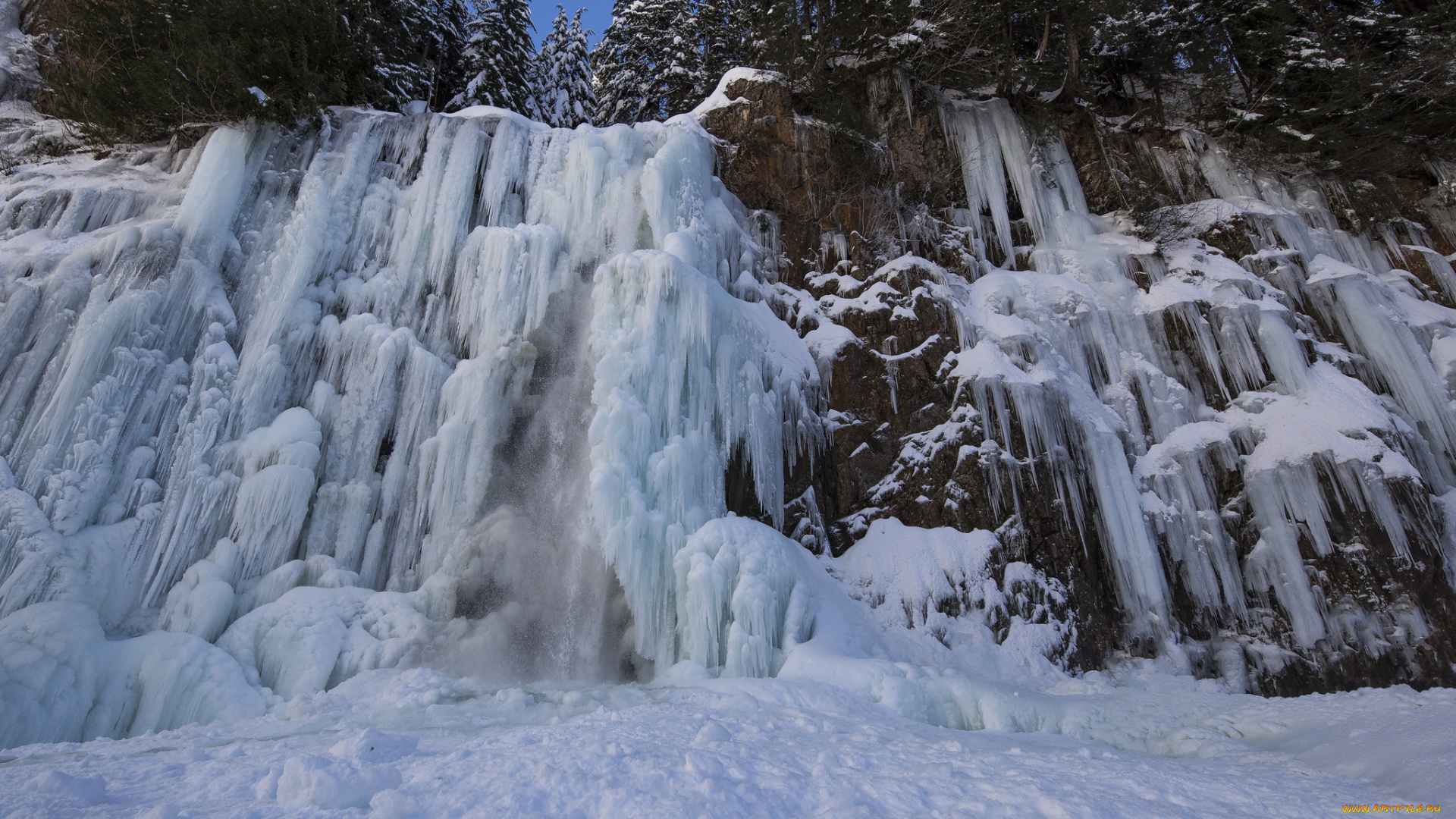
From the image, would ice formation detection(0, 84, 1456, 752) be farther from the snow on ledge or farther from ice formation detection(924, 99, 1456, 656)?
the snow on ledge

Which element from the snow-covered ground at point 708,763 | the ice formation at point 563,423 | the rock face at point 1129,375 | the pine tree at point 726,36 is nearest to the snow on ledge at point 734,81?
the rock face at point 1129,375

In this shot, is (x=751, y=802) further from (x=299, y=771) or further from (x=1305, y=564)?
(x=1305, y=564)

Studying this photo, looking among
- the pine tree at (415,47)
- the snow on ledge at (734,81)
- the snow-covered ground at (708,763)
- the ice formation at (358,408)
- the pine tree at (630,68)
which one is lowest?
the snow-covered ground at (708,763)

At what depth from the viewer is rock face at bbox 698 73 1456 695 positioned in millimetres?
8914

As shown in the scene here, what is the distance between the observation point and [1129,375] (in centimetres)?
1062

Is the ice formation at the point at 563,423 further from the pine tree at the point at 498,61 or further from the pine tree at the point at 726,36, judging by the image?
the pine tree at the point at 498,61

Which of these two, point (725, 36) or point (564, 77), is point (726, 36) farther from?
point (564, 77)

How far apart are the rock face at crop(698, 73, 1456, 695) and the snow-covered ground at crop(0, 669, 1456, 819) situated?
3848 millimetres

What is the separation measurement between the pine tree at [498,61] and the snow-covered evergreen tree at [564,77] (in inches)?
66.7

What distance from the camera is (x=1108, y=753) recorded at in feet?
14.0

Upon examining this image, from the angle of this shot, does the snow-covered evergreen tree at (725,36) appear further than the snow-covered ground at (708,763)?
Yes

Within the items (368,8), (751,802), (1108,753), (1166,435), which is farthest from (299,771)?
(368,8)

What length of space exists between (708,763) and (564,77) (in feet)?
70.5

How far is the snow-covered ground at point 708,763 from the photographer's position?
2631 millimetres
